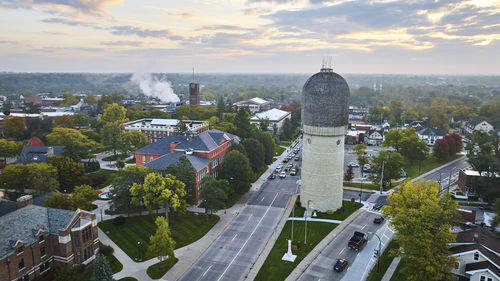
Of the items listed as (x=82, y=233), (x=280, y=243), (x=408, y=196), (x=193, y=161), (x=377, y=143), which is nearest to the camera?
(x=82, y=233)

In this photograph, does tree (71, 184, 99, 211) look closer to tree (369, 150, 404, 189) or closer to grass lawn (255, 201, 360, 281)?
grass lawn (255, 201, 360, 281)

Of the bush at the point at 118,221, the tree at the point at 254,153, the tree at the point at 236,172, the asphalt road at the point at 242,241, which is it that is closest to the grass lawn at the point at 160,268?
the asphalt road at the point at 242,241

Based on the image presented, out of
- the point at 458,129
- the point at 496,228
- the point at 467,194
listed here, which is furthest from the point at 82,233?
the point at 458,129

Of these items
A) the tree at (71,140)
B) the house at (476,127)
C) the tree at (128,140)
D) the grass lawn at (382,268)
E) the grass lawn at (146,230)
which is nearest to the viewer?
the grass lawn at (382,268)

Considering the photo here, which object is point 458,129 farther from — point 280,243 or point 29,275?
point 29,275

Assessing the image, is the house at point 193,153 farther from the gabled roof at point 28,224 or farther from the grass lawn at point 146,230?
the gabled roof at point 28,224

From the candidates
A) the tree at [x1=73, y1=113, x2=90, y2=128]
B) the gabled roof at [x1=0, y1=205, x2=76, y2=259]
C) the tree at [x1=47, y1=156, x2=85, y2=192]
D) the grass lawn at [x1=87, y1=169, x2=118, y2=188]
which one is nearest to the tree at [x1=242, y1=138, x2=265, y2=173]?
the grass lawn at [x1=87, y1=169, x2=118, y2=188]
